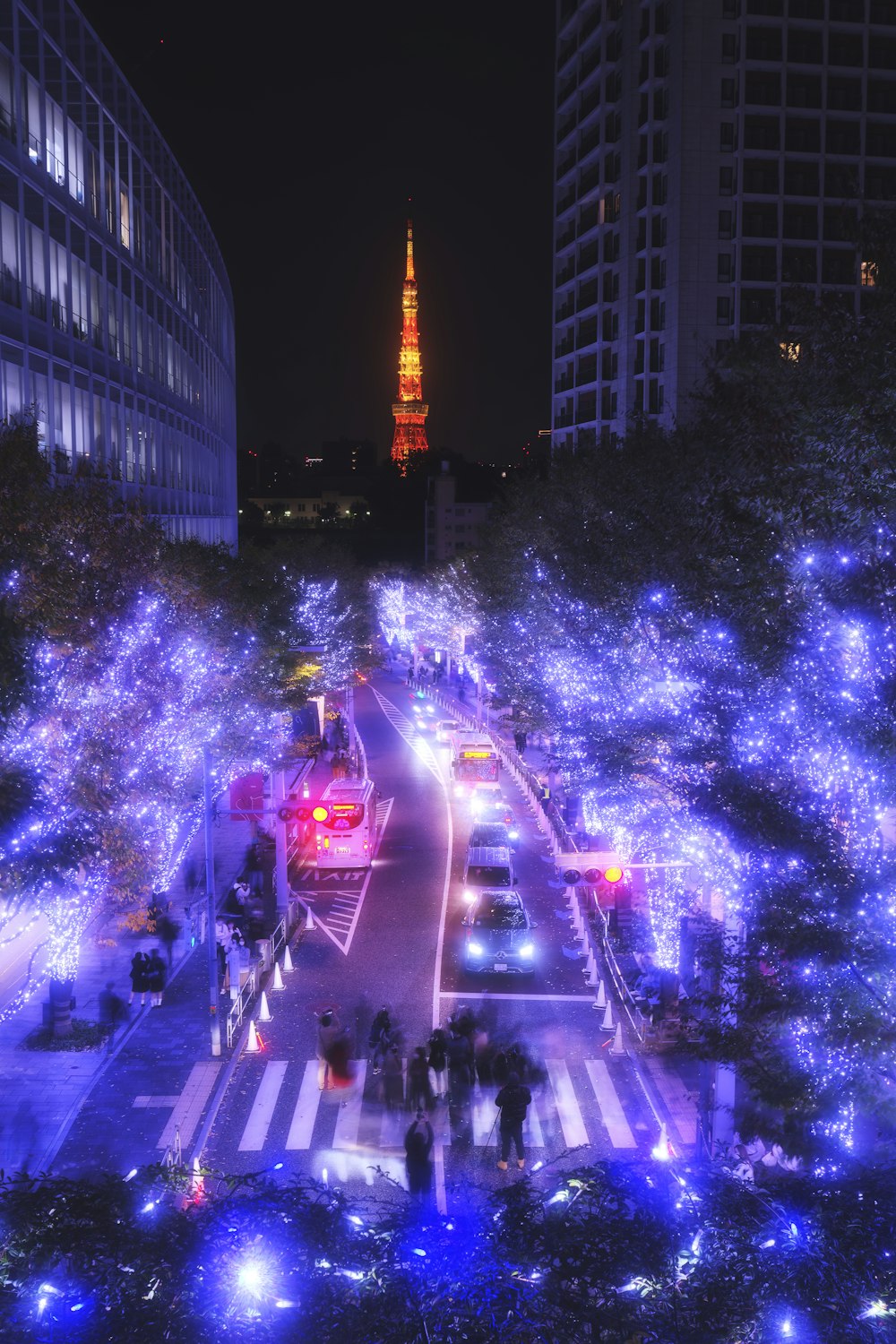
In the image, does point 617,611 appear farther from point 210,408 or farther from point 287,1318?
point 210,408

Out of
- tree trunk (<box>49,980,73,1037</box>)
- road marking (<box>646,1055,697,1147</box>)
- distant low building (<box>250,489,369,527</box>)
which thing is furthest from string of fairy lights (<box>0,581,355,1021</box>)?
distant low building (<box>250,489,369,527</box>)

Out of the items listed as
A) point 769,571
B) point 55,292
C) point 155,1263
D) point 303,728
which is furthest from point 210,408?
point 155,1263

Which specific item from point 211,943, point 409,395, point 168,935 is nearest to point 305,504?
point 409,395

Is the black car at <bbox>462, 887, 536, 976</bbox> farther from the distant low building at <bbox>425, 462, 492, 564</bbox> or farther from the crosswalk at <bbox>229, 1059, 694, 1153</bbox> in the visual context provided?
the distant low building at <bbox>425, 462, 492, 564</bbox>

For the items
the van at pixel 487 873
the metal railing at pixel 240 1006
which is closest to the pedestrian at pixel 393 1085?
the metal railing at pixel 240 1006

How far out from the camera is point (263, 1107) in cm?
1445

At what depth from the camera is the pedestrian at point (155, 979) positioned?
58.4 ft

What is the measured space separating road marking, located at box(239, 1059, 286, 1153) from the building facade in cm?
1027

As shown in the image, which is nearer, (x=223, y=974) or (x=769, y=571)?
(x=769, y=571)

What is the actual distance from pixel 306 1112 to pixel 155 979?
4.64 meters

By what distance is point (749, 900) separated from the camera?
8953 mm

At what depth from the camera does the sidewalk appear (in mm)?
13047

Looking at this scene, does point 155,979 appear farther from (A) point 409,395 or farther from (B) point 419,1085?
(A) point 409,395

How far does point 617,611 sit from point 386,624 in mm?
83494
